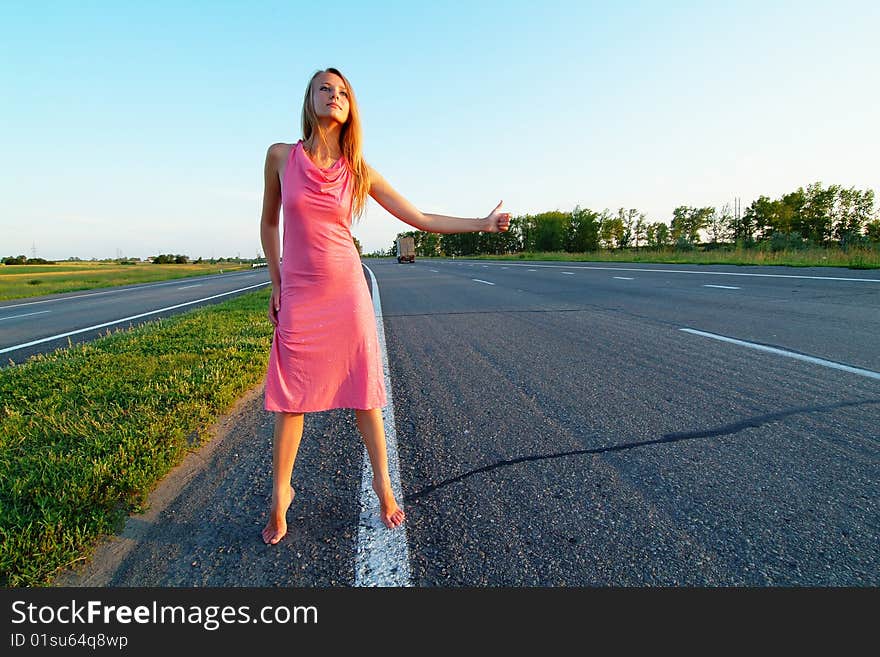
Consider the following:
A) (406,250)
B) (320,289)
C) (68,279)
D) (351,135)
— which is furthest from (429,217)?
(406,250)

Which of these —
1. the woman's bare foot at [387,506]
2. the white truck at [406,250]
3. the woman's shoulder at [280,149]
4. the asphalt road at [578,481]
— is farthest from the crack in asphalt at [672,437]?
the white truck at [406,250]

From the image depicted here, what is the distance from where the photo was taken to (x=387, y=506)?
6.95 feet

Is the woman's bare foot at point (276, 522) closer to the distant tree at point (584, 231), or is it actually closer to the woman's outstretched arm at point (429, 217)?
the woman's outstretched arm at point (429, 217)

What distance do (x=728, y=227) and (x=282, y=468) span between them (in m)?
80.7

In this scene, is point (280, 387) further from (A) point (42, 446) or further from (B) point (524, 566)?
(A) point (42, 446)

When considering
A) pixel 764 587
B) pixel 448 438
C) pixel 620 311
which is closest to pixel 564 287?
pixel 620 311

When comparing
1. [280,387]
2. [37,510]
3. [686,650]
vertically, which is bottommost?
[686,650]

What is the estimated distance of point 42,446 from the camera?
8.95 ft

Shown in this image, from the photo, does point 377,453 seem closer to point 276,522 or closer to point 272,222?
point 276,522

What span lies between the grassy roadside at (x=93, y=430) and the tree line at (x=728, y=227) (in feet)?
87.8

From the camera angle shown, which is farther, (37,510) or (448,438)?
(448,438)

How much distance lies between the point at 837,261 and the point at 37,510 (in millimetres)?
24283

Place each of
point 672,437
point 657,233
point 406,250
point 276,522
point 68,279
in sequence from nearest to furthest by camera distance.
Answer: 1. point 276,522
2. point 672,437
3. point 68,279
4. point 406,250
5. point 657,233

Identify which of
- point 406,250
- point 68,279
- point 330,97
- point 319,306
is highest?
point 406,250
